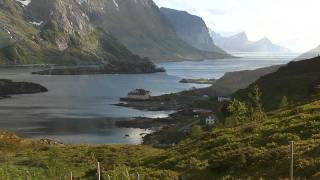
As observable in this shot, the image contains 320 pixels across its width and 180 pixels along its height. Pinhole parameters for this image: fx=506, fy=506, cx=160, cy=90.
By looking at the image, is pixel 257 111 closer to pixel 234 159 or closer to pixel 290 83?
pixel 234 159

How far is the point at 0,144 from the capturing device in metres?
75.4

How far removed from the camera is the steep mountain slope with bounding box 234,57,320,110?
109 metres

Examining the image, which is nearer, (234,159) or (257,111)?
(234,159)

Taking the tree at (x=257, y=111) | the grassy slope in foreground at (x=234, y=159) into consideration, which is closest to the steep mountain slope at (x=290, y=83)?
the tree at (x=257, y=111)

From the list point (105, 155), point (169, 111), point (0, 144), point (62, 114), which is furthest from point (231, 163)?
point (169, 111)

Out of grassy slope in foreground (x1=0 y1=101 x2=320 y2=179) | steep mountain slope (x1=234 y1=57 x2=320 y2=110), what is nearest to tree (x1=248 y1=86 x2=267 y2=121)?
grassy slope in foreground (x1=0 y1=101 x2=320 y2=179)

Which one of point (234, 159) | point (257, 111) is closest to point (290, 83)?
point (257, 111)

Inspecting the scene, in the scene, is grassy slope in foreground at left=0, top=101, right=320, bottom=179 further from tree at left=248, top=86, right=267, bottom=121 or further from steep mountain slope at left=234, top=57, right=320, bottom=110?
steep mountain slope at left=234, top=57, right=320, bottom=110

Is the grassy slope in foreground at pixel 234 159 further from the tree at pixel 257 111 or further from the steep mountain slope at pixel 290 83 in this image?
the steep mountain slope at pixel 290 83

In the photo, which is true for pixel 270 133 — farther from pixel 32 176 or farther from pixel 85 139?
pixel 85 139

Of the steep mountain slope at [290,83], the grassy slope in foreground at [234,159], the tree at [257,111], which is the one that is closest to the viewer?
the grassy slope in foreground at [234,159]

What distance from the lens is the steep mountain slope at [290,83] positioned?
109 meters

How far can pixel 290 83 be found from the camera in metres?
124

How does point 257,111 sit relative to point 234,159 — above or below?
below
